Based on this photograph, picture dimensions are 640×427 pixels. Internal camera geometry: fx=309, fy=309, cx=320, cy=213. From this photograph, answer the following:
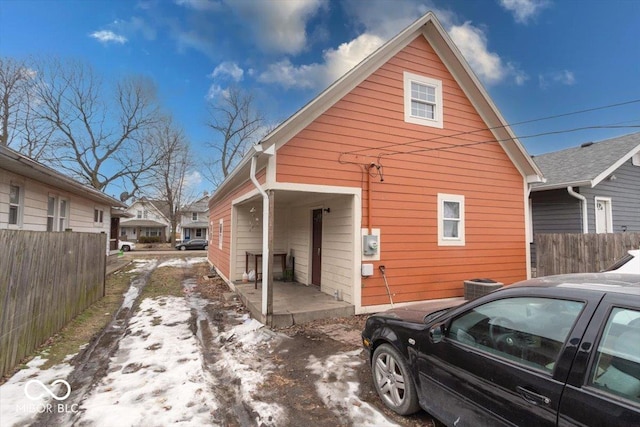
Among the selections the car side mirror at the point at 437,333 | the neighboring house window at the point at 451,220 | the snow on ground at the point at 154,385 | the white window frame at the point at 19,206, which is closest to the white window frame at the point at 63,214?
the white window frame at the point at 19,206

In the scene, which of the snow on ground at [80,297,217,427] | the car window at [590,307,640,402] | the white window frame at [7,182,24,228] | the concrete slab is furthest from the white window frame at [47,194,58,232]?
the car window at [590,307,640,402]

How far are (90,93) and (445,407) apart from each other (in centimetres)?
3513

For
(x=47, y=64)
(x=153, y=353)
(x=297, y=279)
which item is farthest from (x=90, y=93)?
(x=153, y=353)

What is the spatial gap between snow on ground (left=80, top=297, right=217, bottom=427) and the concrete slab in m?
1.46

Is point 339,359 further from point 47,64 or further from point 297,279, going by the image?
point 47,64

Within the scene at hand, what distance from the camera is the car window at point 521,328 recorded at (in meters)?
1.96

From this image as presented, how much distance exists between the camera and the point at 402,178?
733 centimetres

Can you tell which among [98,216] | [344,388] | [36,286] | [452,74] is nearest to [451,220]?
[452,74]

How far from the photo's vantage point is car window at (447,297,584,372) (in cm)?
196

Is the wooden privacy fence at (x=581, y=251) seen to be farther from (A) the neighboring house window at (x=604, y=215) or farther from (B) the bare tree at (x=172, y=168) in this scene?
(B) the bare tree at (x=172, y=168)

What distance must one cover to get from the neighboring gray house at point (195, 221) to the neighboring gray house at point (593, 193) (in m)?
41.1

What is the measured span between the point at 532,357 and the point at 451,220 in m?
6.27

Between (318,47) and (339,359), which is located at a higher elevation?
(318,47)

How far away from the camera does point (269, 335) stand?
545 centimetres
